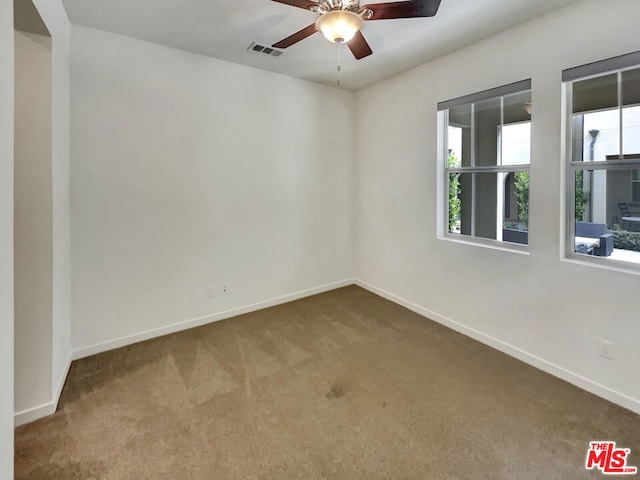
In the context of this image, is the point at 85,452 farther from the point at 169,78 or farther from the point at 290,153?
the point at 290,153

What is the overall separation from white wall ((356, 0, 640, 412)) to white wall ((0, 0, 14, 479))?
3140 mm

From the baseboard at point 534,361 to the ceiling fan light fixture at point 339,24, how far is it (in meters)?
2.71

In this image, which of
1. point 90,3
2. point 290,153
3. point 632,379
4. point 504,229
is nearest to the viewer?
point 632,379

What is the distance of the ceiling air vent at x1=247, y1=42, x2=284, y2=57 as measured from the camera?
2.99 m

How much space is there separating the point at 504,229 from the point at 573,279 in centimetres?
73

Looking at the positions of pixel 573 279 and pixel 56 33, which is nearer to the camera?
pixel 56 33

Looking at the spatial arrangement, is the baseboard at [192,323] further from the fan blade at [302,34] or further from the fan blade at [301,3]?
the fan blade at [301,3]

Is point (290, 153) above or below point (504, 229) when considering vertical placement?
above

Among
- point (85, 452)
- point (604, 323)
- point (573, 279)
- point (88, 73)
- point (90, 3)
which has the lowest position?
point (85, 452)

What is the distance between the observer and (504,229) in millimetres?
2963

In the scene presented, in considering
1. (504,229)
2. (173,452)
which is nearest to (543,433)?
(504,229)

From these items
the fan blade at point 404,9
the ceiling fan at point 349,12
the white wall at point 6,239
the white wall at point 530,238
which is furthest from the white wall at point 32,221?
the white wall at point 530,238

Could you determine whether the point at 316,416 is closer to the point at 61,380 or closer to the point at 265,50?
the point at 61,380

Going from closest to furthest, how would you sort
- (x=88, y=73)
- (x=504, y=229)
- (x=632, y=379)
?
(x=632, y=379) → (x=88, y=73) → (x=504, y=229)
